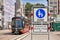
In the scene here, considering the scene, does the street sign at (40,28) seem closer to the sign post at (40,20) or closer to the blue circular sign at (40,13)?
the sign post at (40,20)

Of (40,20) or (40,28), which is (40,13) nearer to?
(40,20)

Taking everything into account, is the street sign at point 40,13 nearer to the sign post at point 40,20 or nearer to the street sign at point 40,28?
the sign post at point 40,20

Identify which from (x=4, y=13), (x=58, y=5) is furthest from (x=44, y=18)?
(x=58, y=5)

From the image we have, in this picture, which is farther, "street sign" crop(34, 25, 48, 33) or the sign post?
"street sign" crop(34, 25, 48, 33)

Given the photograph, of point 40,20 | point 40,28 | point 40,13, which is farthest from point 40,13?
point 40,28

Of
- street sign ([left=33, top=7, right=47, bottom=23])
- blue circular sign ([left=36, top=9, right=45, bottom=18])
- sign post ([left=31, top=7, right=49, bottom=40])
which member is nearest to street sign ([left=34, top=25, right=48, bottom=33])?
sign post ([left=31, top=7, right=49, bottom=40])

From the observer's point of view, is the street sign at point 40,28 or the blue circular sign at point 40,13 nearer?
the blue circular sign at point 40,13

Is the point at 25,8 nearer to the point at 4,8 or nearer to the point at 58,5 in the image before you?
the point at 58,5

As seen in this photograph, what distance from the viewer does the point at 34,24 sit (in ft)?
54.1

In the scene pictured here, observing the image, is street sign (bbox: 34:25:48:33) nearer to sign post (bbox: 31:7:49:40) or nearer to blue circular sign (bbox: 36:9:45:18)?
sign post (bbox: 31:7:49:40)

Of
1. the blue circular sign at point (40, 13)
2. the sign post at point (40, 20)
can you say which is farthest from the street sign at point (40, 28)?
the blue circular sign at point (40, 13)

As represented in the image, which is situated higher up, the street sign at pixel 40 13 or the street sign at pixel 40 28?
the street sign at pixel 40 13

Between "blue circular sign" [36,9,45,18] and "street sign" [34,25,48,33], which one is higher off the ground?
"blue circular sign" [36,9,45,18]

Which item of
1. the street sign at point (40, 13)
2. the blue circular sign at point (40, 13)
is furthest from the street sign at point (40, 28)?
the blue circular sign at point (40, 13)
